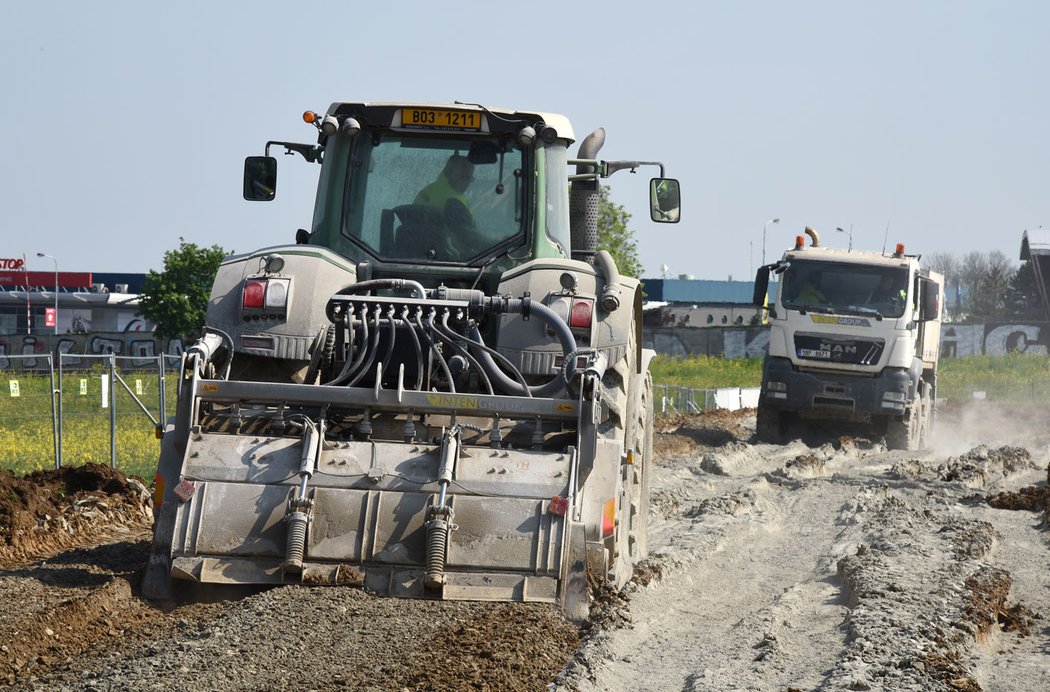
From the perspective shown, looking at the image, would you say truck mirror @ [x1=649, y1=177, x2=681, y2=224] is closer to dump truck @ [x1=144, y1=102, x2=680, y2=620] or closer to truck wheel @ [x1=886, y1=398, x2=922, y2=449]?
dump truck @ [x1=144, y1=102, x2=680, y2=620]

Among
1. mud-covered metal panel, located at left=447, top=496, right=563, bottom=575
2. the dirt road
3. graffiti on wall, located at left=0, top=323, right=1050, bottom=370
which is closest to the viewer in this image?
the dirt road

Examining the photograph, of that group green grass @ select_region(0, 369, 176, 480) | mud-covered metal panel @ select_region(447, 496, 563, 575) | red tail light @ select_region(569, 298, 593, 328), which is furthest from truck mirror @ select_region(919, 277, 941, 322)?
mud-covered metal panel @ select_region(447, 496, 563, 575)

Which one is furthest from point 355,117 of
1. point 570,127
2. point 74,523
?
point 74,523

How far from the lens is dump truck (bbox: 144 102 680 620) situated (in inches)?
252

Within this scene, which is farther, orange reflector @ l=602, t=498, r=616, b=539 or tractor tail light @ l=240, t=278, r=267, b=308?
tractor tail light @ l=240, t=278, r=267, b=308

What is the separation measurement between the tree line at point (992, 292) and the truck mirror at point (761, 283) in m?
45.8

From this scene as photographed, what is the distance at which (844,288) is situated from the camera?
20.5 metres

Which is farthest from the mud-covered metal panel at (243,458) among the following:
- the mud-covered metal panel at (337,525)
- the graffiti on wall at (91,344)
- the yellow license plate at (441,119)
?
the graffiti on wall at (91,344)

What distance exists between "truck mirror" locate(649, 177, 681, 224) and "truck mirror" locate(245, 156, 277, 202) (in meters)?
2.67

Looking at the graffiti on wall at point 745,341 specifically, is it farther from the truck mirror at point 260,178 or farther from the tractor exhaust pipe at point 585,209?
the truck mirror at point 260,178

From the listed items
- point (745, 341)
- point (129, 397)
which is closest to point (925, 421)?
point (129, 397)

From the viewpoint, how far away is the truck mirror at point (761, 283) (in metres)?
20.6

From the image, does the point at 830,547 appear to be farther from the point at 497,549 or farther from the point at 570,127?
the point at 497,549

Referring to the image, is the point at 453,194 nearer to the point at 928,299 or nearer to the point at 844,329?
the point at 844,329
